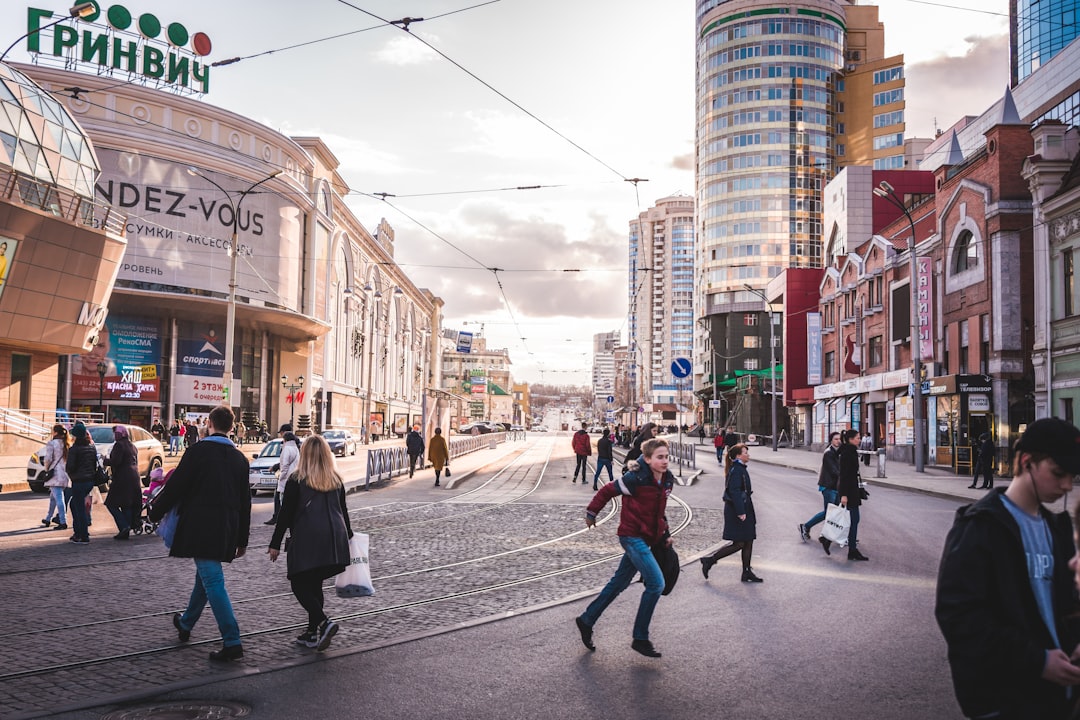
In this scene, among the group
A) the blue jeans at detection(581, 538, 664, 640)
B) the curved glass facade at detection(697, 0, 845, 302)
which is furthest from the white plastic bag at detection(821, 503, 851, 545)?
the curved glass facade at detection(697, 0, 845, 302)

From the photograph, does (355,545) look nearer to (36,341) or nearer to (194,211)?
(36,341)

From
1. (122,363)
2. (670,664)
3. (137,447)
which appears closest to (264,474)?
(137,447)

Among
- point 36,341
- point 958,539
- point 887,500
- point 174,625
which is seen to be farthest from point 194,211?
point 958,539

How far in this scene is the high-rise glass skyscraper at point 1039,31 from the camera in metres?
74.8

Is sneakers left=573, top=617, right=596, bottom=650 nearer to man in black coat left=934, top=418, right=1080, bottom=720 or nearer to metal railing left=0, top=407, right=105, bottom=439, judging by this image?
man in black coat left=934, top=418, right=1080, bottom=720

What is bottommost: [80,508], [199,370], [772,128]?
[80,508]

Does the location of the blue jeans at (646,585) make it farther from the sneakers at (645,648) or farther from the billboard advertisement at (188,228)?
the billboard advertisement at (188,228)

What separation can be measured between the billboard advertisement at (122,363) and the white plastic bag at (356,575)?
5317cm

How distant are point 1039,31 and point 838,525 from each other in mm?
83883

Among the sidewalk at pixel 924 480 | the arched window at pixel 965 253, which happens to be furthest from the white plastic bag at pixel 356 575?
the arched window at pixel 965 253

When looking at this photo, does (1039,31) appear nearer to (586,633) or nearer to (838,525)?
(838,525)

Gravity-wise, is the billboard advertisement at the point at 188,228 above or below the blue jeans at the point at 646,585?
above

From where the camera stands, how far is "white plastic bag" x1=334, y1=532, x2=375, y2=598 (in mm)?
7066

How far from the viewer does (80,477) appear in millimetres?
13398
